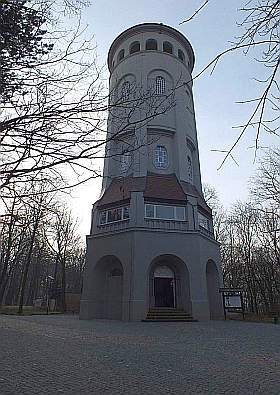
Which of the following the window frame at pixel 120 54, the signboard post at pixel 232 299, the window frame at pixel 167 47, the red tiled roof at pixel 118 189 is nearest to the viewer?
the signboard post at pixel 232 299

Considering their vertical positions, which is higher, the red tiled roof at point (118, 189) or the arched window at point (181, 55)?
the arched window at point (181, 55)

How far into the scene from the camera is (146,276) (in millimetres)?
22516

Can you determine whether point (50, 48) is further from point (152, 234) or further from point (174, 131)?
point (174, 131)

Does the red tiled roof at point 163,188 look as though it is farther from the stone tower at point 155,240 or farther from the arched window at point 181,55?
the arched window at point 181,55

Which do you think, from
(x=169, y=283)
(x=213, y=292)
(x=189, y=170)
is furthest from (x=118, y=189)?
(x=213, y=292)

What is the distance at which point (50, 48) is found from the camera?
5.38m

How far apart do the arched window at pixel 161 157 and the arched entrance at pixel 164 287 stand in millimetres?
7715

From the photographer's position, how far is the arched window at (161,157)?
2719 cm

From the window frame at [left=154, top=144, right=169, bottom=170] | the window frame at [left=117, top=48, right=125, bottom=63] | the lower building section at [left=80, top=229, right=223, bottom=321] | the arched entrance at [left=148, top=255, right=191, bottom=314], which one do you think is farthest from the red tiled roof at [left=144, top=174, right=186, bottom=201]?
the window frame at [left=117, top=48, right=125, bottom=63]

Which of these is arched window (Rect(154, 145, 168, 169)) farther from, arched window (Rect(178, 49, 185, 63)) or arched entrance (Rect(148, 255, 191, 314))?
arched window (Rect(178, 49, 185, 63))

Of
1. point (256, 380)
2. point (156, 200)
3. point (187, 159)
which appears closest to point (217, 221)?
point (187, 159)

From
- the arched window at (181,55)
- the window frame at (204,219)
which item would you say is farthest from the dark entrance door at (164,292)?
the arched window at (181,55)

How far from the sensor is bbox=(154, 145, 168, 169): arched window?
27.2 metres

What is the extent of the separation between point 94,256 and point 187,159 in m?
10.5
